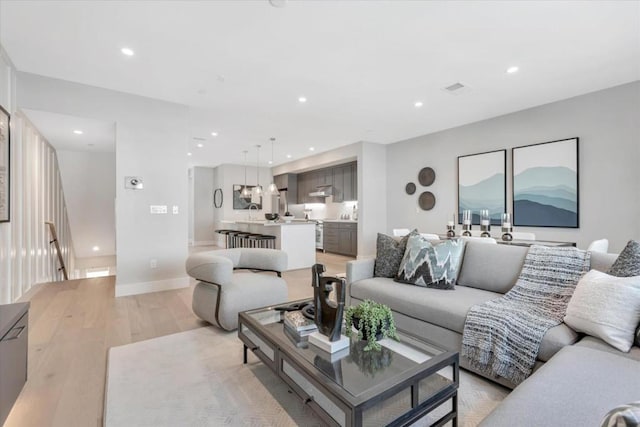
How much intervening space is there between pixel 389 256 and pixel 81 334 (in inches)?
117

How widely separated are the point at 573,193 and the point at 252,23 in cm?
479

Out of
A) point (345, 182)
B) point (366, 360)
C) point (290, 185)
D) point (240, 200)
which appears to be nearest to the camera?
point (366, 360)

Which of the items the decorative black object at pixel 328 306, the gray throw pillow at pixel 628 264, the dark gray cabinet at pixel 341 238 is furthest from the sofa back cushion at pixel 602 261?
the dark gray cabinet at pixel 341 238

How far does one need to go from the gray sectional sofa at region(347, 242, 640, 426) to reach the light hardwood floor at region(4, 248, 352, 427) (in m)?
1.76

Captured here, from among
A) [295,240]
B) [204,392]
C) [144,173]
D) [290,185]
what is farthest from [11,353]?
[290,185]

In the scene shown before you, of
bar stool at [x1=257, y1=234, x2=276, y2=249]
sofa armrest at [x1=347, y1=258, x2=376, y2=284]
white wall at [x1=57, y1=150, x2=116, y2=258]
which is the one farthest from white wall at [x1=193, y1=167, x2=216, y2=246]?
sofa armrest at [x1=347, y1=258, x2=376, y2=284]

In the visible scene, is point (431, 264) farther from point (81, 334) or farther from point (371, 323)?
point (81, 334)

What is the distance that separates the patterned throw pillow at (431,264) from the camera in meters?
2.61

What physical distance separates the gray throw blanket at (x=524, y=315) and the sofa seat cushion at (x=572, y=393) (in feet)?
1.11

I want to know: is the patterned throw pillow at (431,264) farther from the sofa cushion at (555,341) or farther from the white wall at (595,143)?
the white wall at (595,143)

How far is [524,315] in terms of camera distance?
1.92 m

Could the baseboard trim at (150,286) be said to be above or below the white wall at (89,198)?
below

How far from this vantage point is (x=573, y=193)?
14.4 feet

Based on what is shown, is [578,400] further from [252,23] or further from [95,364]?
[252,23]
